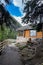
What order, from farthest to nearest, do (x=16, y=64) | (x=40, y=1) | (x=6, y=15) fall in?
(x=40, y=1), (x=16, y=64), (x=6, y=15)

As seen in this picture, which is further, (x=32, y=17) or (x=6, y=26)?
(x=32, y=17)

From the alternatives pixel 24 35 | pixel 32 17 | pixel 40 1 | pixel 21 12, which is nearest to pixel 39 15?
pixel 32 17

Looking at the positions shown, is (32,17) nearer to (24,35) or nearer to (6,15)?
(6,15)

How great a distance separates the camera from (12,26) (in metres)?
9.12

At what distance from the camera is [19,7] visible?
44.3ft

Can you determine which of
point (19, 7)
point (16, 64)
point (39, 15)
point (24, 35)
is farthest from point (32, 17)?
point (24, 35)

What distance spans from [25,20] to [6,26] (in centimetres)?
486

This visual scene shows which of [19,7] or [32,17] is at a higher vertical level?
[19,7]

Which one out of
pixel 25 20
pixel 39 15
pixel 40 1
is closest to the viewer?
pixel 40 1

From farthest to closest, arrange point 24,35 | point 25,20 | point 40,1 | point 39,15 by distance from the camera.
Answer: point 24,35 < point 25,20 < point 39,15 < point 40,1

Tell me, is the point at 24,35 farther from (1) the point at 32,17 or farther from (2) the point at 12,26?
(2) the point at 12,26

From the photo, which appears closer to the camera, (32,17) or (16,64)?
(16,64)

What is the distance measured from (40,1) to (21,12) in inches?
121

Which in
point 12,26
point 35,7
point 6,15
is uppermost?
point 35,7
